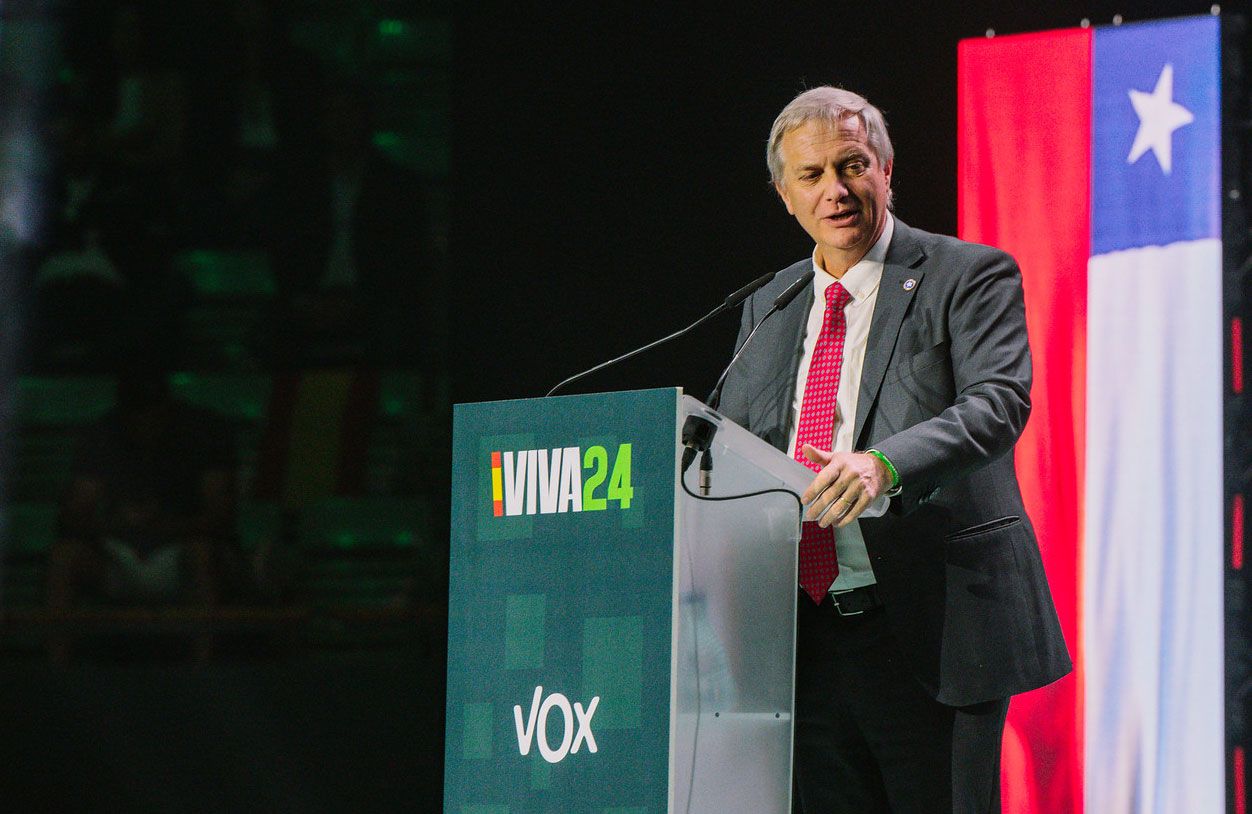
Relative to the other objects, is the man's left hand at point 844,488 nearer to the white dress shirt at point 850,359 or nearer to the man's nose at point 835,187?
the white dress shirt at point 850,359

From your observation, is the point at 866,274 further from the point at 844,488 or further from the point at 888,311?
the point at 844,488

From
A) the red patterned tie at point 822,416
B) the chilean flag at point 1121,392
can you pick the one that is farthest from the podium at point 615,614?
the chilean flag at point 1121,392

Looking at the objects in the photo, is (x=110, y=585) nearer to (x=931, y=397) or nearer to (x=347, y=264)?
(x=347, y=264)

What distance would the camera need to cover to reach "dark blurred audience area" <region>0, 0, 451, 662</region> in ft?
15.2

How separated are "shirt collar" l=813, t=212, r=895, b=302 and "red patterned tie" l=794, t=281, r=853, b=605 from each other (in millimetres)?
16

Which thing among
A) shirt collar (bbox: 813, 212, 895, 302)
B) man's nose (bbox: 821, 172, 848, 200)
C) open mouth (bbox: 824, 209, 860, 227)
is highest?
man's nose (bbox: 821, 172, 848, 200)

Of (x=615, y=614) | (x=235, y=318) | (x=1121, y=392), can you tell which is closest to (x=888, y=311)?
(x=615, y=614)

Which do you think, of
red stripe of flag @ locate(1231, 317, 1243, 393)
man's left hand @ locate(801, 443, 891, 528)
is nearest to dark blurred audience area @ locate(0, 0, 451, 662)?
red stripe of flag @ locate(1231, 317, 1243, 393)

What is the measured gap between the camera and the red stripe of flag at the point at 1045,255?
3141 millimetres

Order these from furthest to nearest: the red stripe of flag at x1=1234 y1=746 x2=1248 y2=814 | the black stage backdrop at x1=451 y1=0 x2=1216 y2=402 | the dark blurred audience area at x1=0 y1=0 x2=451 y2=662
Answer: the dark blurred audience area at x1=0 y1=0 x2=451 y2=662, the black stage backdrop at x1=451 y1=0 x2=1216 y2=402, the red stripe of flag at x1=1234 y1=746 x2=1248 y2=814

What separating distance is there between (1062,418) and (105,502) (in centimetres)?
296

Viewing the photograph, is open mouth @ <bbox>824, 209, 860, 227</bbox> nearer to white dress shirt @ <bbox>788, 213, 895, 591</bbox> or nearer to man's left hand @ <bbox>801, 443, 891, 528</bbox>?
white dress shirt @ <bbox>788, 213, 895, 591</bbox>

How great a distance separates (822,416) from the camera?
2.07 metres

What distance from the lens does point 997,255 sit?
2082mm
